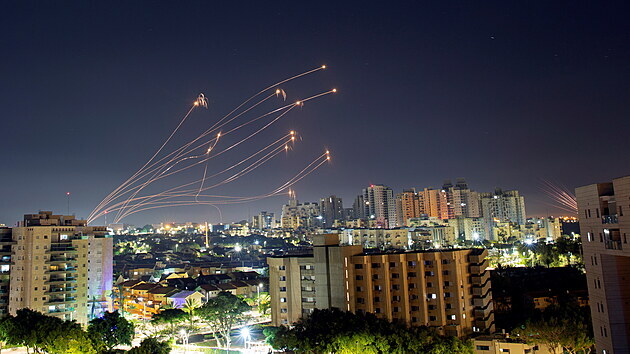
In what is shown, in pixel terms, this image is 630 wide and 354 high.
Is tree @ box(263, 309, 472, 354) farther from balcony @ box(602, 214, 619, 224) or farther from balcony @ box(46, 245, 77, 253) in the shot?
balcony @ box(46, 245, 77, 253)

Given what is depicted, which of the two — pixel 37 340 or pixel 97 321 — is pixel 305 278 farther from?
pixel 37 340

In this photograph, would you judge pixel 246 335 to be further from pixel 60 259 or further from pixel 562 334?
pixel 562 334

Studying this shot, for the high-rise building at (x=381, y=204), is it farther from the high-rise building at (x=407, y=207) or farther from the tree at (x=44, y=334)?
the tree at (x=44, y=334)

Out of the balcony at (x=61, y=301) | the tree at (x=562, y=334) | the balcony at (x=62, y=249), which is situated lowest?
the tree at (x=562, y=334)

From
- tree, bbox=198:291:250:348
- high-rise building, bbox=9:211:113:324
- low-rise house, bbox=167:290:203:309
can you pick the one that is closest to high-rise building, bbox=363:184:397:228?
low-rise house, bbox=167:290:203:309

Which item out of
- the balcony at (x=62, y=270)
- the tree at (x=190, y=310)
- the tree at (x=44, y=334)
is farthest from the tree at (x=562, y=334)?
the balcony at (x=62, y=270)
